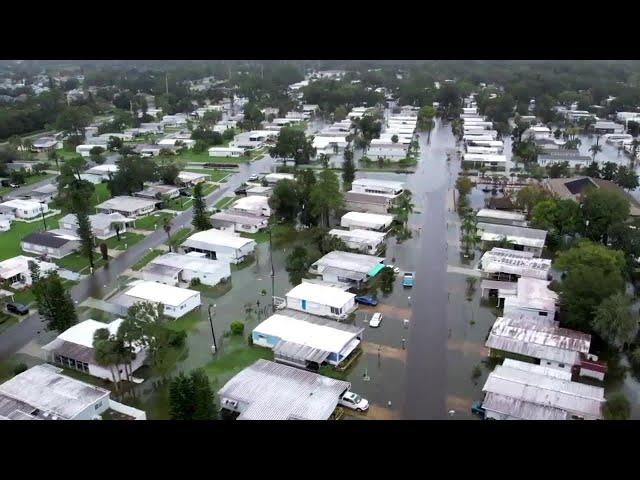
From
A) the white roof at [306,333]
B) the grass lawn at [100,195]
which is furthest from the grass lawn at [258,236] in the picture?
the grass lawn at [100,195]

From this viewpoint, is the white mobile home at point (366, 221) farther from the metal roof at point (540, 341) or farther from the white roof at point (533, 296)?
the metal roof at point (540, 341)

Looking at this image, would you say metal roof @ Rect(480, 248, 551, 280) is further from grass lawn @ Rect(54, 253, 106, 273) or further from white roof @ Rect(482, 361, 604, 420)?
grass lawn @ Rect(54, 253, 106, 273)

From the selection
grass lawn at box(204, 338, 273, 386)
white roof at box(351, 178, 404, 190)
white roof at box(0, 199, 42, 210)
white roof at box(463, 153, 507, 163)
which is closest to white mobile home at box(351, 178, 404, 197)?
white roof at box(351, 178, 404, 190)

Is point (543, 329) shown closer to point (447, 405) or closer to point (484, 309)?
point (484, 309)

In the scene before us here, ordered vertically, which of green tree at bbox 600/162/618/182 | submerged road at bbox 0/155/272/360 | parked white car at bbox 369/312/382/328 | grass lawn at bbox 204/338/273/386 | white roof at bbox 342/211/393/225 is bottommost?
→ grass lawn at bbox 204/338/273/386

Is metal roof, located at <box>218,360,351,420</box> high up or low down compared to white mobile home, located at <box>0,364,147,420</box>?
down

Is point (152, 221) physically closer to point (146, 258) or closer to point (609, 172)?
point (146, 258)
